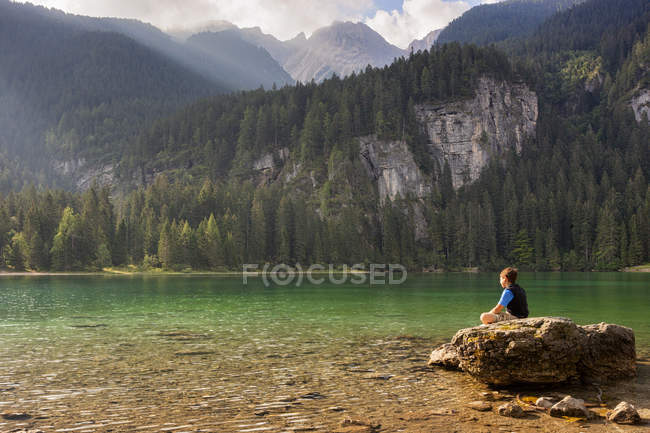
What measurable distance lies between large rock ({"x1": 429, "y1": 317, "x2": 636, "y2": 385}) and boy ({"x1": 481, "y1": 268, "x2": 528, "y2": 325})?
3.21ft

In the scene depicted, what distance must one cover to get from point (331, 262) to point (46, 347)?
409ft

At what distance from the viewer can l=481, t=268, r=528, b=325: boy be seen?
1608 centimetres

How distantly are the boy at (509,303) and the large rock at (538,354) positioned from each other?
3.21ft

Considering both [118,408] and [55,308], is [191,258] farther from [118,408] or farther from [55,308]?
[118,408]

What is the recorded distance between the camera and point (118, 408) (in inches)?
492

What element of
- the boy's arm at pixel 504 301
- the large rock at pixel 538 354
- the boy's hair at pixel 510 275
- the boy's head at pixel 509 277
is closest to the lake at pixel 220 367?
the large rock at pixel 538 354

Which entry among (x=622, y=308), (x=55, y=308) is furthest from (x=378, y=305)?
(x=55, y=308)

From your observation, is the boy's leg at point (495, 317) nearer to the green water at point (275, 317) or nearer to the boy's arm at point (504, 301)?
the boy's arm at point (504, 301)

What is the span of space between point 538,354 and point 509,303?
255 cm

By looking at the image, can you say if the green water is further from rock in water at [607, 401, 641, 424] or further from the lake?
A: rock in water at [607, 401, 641, 424]

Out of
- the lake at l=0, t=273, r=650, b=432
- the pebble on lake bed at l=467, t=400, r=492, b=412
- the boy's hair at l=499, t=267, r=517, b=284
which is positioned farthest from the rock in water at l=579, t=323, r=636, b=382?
the pebble on lake bed at l=467, t=400, r=492, b=412

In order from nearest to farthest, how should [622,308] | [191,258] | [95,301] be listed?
[622,308], [95,301], [191,258]

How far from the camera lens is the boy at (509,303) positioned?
633 inches

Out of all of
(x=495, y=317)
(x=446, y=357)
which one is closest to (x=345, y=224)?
(x=446, y=357)
